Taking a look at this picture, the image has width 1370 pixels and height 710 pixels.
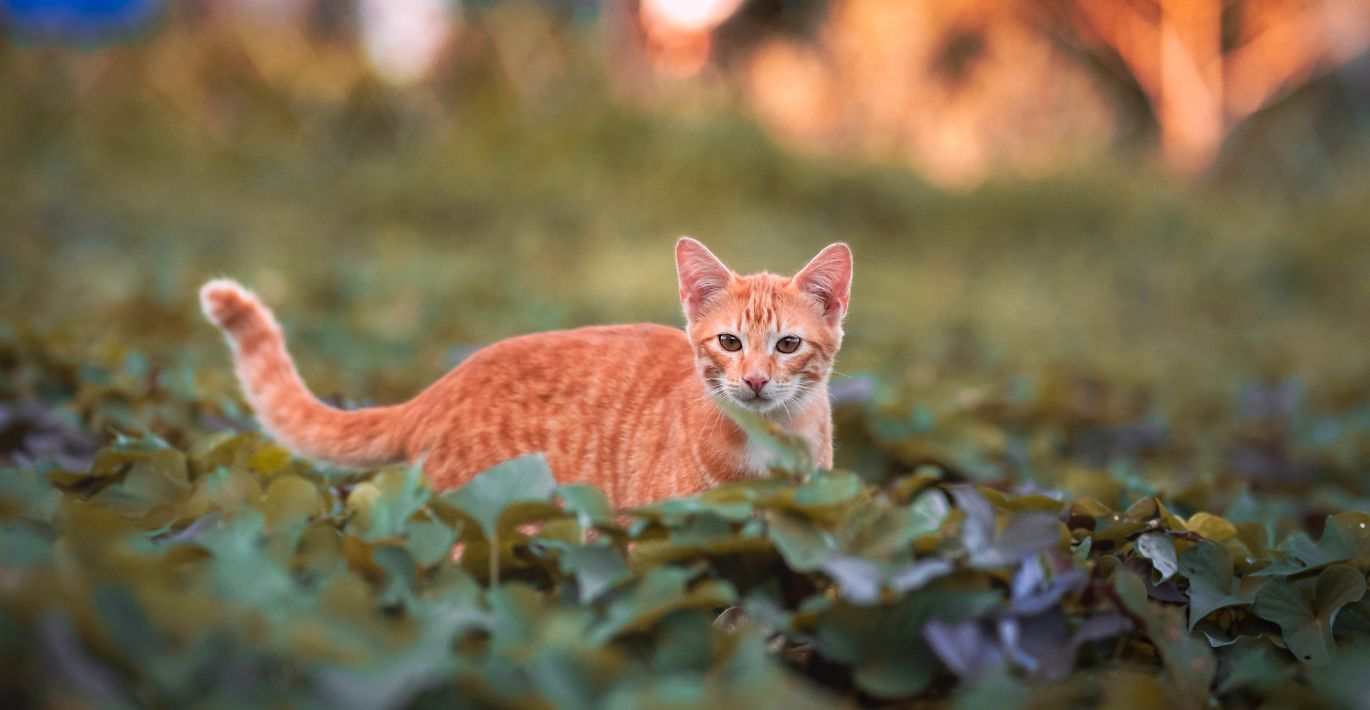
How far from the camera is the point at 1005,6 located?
58.7 ft

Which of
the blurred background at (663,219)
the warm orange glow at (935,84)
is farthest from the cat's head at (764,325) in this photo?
the warm orange glow at (935,84)

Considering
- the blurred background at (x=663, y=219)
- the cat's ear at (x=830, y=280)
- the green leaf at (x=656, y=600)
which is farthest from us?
the blurred background at (x=663, y=219)

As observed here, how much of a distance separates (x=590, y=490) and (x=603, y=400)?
90cm

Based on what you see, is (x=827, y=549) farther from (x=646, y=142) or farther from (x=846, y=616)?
(x=646, y=142)

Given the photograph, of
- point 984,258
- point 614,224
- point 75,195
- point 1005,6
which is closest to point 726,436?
point 614,224

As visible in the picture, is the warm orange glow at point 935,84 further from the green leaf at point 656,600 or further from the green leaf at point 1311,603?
the green leaf at point 656,600

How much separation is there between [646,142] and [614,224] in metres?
1.45

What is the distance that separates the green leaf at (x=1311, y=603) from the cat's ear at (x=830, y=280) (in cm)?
118

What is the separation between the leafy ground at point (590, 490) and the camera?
53.8 inches

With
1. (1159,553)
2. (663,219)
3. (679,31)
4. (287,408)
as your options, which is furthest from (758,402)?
(679,31)

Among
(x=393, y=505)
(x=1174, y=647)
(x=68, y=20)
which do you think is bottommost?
(x=1174, y=647)

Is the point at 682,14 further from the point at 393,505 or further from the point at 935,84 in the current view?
the point at 393,505

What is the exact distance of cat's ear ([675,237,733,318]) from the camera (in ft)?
9.34

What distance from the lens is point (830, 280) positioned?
111 inches
